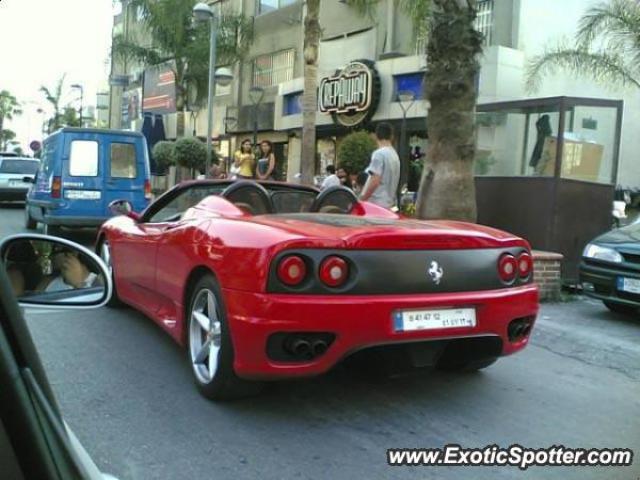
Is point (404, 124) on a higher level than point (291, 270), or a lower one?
higher

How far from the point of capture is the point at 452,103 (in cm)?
780

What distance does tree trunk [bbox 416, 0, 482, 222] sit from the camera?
7.79 metres

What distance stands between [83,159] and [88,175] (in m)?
0.30

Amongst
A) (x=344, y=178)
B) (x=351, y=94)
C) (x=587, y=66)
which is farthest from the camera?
(x=351, y=94)

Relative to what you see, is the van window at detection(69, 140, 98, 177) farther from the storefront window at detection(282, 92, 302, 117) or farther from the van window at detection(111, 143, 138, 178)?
the storefront window at detection(282, 92, 302, 117)

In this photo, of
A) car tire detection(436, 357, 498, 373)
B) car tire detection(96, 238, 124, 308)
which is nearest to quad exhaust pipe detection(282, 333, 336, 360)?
car tire detection(436, 357, 498, 373)

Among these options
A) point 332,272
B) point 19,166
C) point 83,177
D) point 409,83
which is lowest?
point 332,272

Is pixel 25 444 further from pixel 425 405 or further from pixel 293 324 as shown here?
pixel 425 405

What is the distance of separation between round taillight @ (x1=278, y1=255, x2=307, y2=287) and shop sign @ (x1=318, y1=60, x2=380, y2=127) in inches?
585

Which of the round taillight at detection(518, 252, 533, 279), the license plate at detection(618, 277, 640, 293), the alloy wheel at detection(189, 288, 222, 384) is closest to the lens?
the alloy wheel at detection(189, 288, 222, 384)

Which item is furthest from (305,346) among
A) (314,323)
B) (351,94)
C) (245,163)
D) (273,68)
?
(273,68)

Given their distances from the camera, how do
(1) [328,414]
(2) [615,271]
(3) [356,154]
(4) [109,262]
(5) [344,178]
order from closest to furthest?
(1) [328,414] < (4) [109,262] < (2) [615,271] < (5) [344,178] < (3) [356,154]

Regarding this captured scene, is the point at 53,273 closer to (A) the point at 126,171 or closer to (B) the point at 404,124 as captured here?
(A) the point at 126,171

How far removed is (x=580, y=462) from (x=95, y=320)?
420 cm
